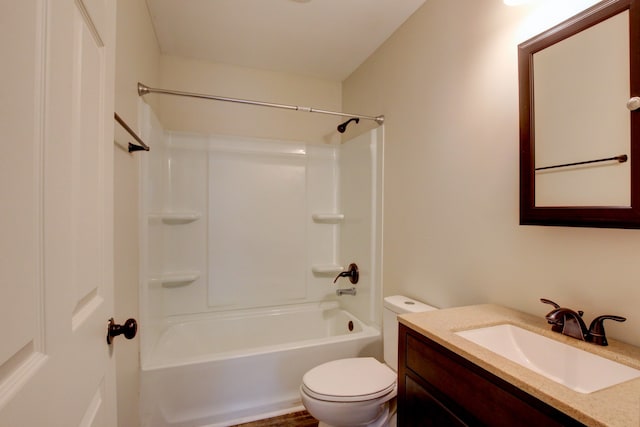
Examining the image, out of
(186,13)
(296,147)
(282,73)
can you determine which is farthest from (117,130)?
(282,73)

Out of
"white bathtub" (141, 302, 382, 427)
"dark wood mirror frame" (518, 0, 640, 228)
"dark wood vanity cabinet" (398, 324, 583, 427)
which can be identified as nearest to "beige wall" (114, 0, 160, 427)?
"white bathtub" (141, 302, 382, 427)

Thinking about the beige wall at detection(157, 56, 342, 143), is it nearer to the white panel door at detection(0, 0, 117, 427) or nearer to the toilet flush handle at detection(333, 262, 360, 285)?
the toilet flush handle at detection(333, 262, 360, 285)

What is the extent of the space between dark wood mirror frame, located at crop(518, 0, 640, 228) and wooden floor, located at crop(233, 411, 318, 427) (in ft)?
5.51

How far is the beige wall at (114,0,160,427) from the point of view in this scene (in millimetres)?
1228

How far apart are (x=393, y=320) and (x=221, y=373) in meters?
1.07

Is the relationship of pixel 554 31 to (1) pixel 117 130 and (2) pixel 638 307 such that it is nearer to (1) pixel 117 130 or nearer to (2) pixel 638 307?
(2) pixel 638 307

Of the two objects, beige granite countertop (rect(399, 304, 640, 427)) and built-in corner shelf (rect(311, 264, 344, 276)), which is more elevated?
beige granite countertop (rect(399, 304, 640, 427))

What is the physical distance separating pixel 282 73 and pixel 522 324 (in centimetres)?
253

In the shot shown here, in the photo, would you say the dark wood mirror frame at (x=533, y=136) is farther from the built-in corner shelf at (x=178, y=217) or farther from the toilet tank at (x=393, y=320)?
the built-in corner shelf at (x=178, y=217)

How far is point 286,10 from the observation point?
1.78 meters

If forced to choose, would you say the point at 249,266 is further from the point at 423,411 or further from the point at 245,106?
the point at 423,411

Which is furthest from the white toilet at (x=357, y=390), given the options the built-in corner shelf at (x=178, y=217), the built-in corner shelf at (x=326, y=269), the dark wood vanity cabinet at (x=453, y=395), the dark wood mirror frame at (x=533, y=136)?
the built-in corner shelf at (x=178, y=217)

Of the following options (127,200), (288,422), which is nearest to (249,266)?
(288,422)

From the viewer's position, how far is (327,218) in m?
2.69
